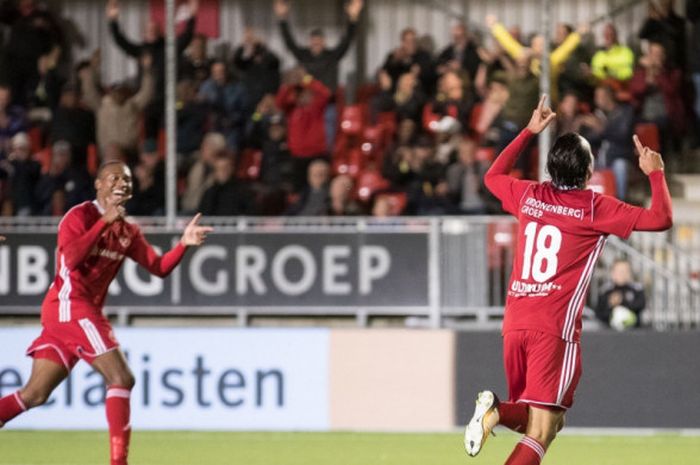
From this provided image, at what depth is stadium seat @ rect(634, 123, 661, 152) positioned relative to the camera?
54.7 ft

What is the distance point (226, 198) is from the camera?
52.4 feet

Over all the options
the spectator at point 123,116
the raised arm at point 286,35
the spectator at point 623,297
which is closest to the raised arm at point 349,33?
the raised arm at point 286,35

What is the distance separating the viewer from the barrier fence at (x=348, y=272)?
1377 centimetres

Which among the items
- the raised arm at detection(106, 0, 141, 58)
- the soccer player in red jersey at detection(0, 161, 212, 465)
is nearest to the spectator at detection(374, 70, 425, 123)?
the raised arm at detection(106, 0, 141, 58)

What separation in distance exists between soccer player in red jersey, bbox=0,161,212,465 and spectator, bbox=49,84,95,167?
7648 millimetres

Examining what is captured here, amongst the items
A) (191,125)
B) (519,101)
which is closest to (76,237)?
(519,101)

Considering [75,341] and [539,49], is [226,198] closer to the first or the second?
[539,49]

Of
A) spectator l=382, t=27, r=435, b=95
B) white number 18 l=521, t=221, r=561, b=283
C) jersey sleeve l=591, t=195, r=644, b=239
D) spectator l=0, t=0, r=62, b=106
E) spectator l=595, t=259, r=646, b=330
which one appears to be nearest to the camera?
jersey sleeve l=591, t=195, r=644, b=239

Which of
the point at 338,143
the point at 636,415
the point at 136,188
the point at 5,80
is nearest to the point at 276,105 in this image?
the point at 338,143

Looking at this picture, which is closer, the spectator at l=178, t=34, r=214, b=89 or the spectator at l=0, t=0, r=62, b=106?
the spectator at l=178, t=34, r=214, b=89

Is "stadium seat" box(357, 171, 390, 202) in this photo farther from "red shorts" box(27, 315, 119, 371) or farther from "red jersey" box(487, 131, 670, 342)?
"red jersey" box(487, 131, 670, 342)

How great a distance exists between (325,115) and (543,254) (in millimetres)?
9433

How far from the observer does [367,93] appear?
18.5 meters

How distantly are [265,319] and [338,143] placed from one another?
361cm
